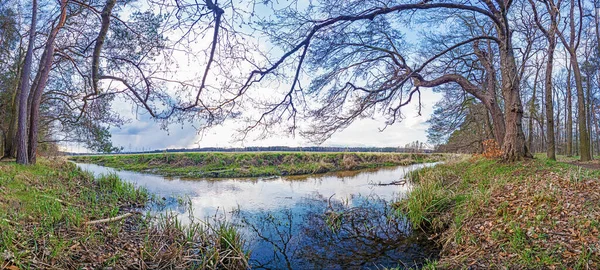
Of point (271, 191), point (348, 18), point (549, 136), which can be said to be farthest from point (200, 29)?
point (549, 136)

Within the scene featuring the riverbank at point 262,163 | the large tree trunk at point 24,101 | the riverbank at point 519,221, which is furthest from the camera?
the riverbank at point 262,163

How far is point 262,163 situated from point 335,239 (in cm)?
1300

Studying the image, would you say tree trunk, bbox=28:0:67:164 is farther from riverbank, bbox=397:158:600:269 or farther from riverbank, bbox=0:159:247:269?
riverbank, bbox=397:158:600:269

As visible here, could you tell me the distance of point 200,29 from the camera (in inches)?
171

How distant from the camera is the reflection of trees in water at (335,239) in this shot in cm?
479

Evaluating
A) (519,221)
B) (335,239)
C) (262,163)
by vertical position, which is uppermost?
(262,163)

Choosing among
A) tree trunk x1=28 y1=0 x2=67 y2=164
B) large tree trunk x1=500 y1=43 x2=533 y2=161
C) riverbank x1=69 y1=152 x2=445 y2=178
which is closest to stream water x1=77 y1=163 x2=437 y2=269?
large tree trunk x1=500 y1=43 x2=533 y2=161

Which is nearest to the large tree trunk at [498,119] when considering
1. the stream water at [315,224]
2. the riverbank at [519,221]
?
the riverbank at [519,221]

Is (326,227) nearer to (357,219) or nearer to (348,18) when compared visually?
(357,219)

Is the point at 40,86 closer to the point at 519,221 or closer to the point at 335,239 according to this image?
the point at 335,239

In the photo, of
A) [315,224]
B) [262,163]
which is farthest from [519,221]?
[262,163]

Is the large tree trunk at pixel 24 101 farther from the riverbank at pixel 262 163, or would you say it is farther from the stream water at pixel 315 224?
the riverbank at pixel 262 163

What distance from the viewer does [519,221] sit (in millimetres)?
4465

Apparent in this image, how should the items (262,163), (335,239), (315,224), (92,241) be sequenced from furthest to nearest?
(262,163) → (315,224) → (335,239) → (92,241)
